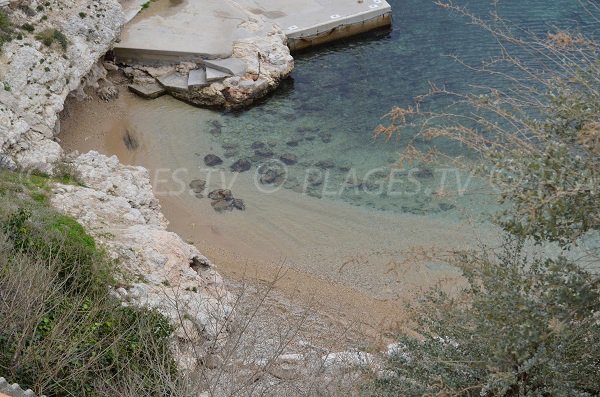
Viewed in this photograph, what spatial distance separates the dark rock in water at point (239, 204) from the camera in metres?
21.4

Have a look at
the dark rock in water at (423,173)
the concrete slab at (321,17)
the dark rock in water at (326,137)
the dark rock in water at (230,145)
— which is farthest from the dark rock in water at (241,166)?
the concrete slab at (321,17)

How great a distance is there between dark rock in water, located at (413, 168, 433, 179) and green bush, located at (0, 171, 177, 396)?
10.1m

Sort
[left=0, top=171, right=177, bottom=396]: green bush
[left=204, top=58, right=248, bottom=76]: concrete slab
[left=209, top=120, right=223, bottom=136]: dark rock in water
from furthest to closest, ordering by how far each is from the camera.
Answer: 1. [left=204, top=58, right=248, bottom=76]: concrete slab
2. [left=209, top=120, right=223, bottom=136]: dark rock in water
3. [left=0, top=171, right=177, bottom=396]: green bush

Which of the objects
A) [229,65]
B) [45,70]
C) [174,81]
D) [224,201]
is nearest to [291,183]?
[224,201]

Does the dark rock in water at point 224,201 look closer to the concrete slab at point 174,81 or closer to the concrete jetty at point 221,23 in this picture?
the concrete slab at point 174,81

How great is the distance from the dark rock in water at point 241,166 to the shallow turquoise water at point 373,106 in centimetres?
26

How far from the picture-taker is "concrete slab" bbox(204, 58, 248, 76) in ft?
84.6

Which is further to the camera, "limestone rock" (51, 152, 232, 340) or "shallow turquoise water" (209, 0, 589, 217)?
"shallow turquoise water" (209, 0, 589, 217)

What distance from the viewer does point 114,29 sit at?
25406mm

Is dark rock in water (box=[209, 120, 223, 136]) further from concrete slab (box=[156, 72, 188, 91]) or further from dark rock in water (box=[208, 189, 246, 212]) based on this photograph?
dark rock in water (box=[208, 189, 246, 212])

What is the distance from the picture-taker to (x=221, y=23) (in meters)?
28.0

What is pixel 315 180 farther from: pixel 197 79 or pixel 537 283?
pixel 537 283

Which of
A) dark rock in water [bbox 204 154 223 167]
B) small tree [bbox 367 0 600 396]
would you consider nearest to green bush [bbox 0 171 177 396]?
small tree [bbox 367 0 600 396]

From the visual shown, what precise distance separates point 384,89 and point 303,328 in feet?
37.4
